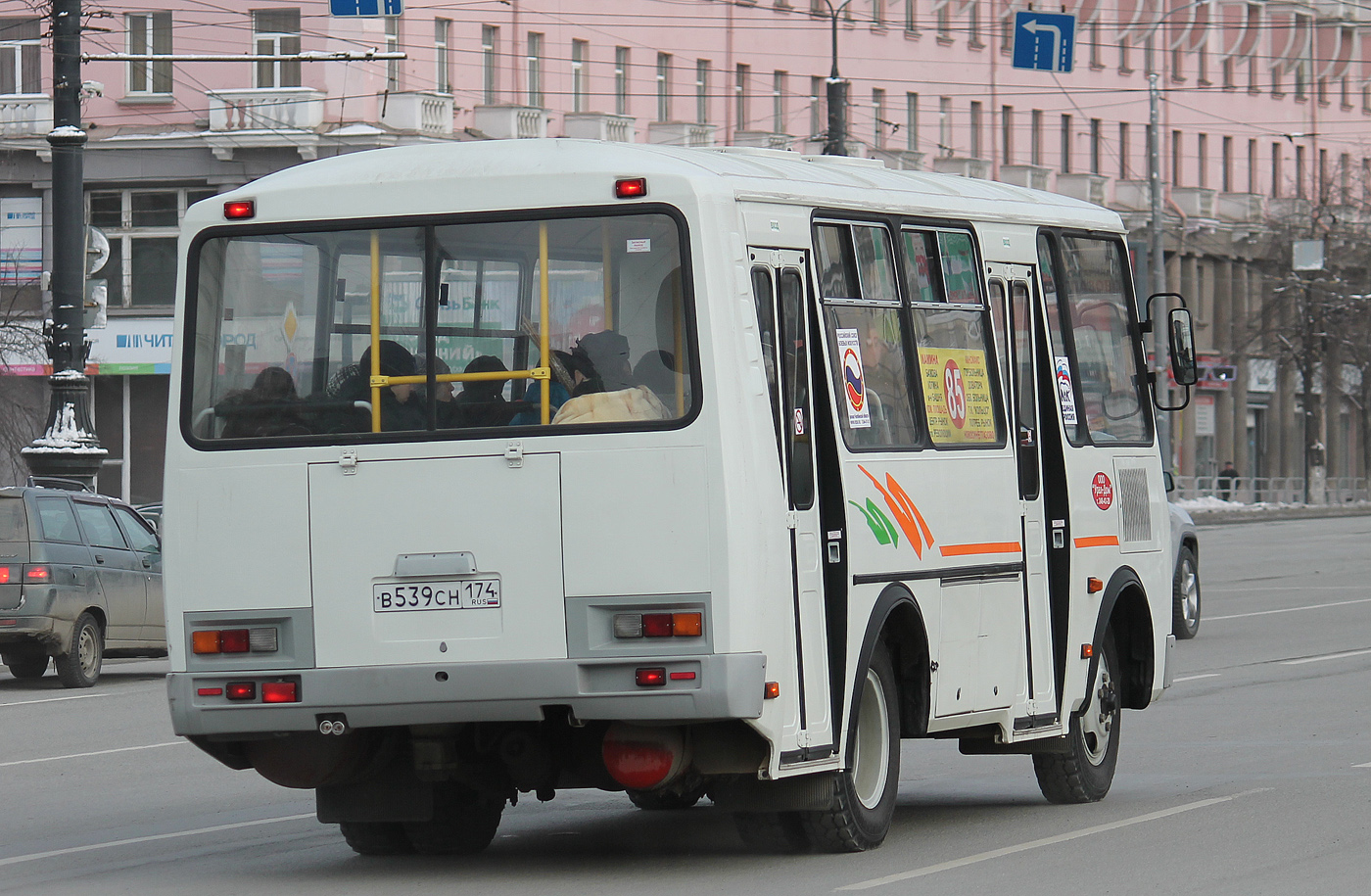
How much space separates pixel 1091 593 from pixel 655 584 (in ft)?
11.0

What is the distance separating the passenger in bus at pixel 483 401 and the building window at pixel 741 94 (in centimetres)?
4563

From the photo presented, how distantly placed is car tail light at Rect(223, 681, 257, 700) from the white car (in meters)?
14.1

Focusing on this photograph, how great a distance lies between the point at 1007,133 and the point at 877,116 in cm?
651

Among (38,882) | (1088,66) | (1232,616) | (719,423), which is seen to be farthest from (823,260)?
(1088,66)

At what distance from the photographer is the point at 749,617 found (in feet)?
28.7

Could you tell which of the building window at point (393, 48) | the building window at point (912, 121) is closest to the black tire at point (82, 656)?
the building window at point (393, 48)

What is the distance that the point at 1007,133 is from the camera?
6384cm

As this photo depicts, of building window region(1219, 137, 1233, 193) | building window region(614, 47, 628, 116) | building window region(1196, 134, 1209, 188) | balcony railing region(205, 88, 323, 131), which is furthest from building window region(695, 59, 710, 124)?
building window region(1219, 137, 1233, 193)

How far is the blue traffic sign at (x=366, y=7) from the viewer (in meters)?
26.5

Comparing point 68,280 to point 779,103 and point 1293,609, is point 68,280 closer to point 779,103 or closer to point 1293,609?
point 1293,609

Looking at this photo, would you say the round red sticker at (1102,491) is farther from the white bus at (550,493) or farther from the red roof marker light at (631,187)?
the red roof marker light at (631,187)

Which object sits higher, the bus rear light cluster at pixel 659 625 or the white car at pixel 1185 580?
the bus rear light cluster at pixel 659 625

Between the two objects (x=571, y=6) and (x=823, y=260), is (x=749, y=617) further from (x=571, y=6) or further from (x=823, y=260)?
(x=571, y=6)

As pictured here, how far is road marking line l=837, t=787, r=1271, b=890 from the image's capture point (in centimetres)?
901
